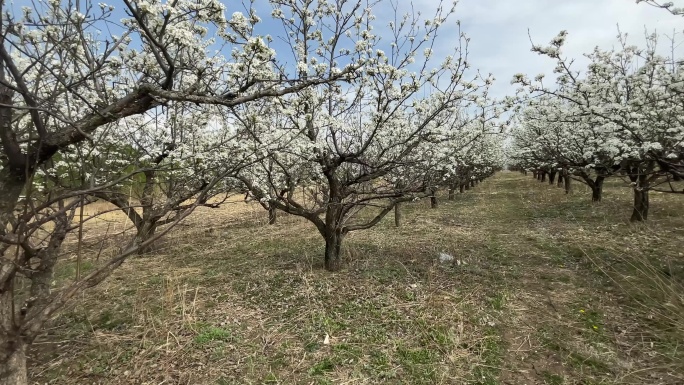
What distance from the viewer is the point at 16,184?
3.20 m

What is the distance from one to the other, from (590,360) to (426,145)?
5.20 m

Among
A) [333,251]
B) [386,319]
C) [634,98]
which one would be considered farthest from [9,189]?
[634,98]

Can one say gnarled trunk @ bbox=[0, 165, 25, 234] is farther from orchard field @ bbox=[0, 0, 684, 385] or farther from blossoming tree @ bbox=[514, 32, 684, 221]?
blossoming tree @ bbox=[514, 32, 684, 221]

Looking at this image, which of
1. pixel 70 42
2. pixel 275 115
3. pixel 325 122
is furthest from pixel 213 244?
pixel 70 42

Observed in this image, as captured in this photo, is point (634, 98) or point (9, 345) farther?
point (634, 98)

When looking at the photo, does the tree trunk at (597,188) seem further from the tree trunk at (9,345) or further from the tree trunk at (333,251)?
the tree trunk at (9,345)

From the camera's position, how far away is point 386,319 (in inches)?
222

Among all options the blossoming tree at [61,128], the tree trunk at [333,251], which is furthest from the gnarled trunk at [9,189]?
the tree trunk at [333,251]

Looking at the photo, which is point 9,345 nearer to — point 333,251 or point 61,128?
point 61,128

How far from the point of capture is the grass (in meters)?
4.44

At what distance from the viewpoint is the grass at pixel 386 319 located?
4.44 m

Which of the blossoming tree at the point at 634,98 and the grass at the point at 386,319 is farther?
the blossoming tree at the point at 634,98

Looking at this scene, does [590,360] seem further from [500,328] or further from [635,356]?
[500,328]

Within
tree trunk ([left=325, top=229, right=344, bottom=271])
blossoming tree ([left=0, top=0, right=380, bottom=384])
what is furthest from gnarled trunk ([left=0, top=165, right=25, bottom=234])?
tree trunk ([left=325, top=229, right=344, bottom=271])
